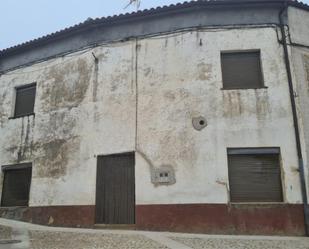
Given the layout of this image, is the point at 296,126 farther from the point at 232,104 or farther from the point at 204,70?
the point at 204,70

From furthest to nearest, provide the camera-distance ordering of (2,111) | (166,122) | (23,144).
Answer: (2,111)
(23,144)
(166,122)

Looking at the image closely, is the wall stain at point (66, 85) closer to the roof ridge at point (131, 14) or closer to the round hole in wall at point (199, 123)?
the roof ridge at point (131, 14)

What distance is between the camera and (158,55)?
38.7 feet

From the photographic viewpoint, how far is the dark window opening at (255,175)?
10148 mm

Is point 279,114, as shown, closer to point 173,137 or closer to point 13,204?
point 173,137

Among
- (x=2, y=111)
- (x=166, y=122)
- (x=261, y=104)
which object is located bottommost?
(x=166, y=122)

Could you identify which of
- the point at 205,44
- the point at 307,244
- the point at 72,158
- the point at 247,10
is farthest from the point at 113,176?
the point at 247,10

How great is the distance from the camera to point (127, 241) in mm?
8047

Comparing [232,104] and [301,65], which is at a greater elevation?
[301,65]

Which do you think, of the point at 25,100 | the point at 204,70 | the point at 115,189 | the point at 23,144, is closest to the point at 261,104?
the point at 204,70

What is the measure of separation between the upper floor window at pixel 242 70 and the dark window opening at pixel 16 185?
7.23m

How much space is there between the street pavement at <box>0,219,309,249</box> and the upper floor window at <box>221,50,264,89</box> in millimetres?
4415

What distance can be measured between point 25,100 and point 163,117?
5.84 metres

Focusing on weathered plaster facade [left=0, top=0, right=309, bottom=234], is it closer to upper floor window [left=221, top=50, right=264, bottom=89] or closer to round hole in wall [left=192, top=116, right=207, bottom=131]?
round hole in wall [left=192, top=116, right=207, bottom=131]
